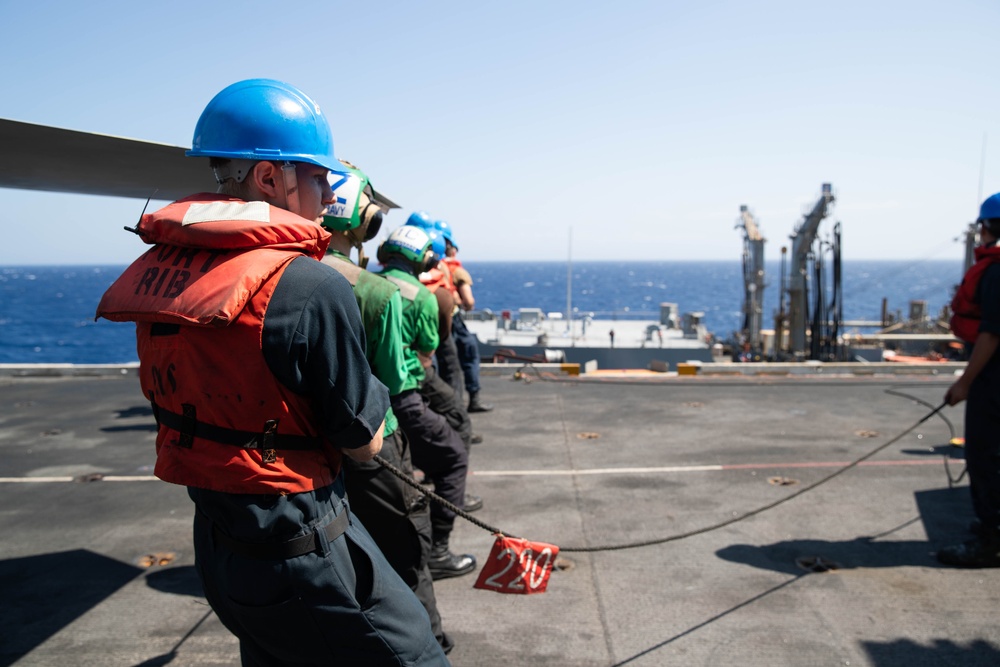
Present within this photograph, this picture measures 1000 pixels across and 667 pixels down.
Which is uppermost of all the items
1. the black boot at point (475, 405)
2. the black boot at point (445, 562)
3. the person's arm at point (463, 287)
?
the person's arm at point (463, 287)

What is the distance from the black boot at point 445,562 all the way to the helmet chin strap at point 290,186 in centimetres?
291

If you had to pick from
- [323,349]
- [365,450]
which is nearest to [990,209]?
[365,450]

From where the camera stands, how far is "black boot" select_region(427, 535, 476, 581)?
14.6 ft

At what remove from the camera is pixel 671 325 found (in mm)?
32750

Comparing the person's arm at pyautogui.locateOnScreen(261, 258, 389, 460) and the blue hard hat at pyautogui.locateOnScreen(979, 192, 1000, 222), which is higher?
the blue hard hat at pyautogui.locateOnScreen(979, 192, 1000, 222)

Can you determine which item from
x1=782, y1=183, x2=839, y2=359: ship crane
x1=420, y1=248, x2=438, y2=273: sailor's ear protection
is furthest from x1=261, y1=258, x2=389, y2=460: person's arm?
x1=782, y1=183, x2=839, y2=359: ship crane

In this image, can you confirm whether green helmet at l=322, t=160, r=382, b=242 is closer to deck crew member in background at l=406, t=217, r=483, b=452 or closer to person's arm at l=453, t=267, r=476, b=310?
deck crew member in background at l=406, t=217, r=483, b=452

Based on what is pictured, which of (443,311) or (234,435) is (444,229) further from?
(234,435)

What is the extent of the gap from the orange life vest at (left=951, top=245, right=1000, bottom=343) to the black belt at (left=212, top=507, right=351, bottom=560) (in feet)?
14.0

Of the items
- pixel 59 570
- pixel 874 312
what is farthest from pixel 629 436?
pixel 874 312

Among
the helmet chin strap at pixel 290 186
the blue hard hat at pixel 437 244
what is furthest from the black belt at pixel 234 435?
the blue hard hat at pixel 437 244

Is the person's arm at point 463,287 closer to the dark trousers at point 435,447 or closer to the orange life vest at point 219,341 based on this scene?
the dark trousers at point 435,447

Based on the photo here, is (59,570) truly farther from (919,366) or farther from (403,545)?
(919,366)

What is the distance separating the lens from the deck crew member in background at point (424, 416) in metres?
4.24
